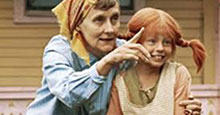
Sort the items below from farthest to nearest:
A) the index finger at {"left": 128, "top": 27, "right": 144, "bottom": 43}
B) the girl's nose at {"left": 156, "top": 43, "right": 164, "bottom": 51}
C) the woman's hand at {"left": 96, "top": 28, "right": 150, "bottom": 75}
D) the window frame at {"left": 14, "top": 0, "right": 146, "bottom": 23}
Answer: the window frame at {"left": 14, "top": 0, "right": 146, "bottom": 23} → the girl's nose at {"left": 156, "top": 43, "right": 164, "bottom": 51} → the index finger at {"left": 128, "top": 27, "right": 144, "bottom": 43} → the woman's hand at {"left": 96, "top": 28, "right": 150, "bottom": 75}

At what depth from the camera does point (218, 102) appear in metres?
8.69

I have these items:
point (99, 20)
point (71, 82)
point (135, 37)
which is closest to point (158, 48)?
point (135, 37)

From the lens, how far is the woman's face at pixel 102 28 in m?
2.83

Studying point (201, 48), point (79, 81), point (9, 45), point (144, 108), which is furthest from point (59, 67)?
point (9, 45)

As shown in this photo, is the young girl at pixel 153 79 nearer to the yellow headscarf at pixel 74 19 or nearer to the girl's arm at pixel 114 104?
the girl's arm at pixel 114 104

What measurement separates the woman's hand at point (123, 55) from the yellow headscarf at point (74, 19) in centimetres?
28

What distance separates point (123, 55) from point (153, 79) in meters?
0.35

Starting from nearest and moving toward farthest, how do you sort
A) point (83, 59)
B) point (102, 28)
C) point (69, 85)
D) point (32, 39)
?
point (69, 85), point (102, 28), point (83, 59), point (32, 39)

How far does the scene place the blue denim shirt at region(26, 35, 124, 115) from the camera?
2.69 meters

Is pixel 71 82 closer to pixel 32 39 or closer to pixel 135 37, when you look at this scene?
pixel 135 37

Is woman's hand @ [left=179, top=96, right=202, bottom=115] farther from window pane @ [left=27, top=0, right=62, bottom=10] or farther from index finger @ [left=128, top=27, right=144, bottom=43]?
window pane @ [left=27, top=0, right=62, bottom=10]

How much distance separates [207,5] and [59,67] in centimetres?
600

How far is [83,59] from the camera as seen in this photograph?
2947mm

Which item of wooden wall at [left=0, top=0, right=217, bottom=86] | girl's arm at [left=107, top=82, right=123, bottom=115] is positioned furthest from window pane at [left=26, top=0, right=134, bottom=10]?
girl's arm at [left=107, top=82, right=123, bottom=115]
